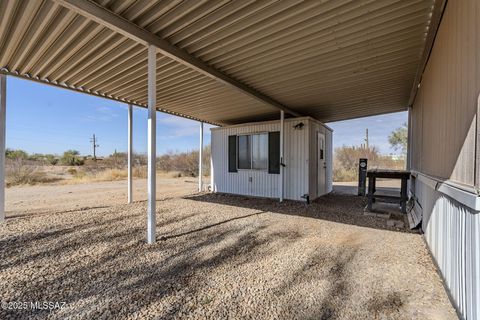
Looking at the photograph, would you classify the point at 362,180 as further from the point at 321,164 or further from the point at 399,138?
the point at 399,138

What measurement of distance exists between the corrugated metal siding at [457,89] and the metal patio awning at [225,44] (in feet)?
1.65

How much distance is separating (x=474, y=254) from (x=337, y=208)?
170 inches

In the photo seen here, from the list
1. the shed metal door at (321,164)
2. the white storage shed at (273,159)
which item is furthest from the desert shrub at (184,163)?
the shed metal door at (321,164)

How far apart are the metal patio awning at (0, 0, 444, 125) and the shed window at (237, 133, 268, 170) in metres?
2.10

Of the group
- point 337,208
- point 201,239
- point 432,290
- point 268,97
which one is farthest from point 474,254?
point 268,97

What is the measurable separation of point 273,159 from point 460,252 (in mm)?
5344

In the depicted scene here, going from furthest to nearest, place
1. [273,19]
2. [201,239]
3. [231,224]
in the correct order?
[231,224] < [201,239] < [273,19]

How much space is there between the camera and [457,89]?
1.97 m

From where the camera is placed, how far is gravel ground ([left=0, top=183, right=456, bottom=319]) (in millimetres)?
1750

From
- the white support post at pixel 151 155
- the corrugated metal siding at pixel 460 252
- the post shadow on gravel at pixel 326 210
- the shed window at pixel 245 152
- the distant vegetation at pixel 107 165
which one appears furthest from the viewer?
the distant vegetation at pixel 107 165

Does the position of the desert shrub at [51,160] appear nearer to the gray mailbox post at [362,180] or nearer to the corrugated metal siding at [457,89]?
the gray mailbox post at [362,180]

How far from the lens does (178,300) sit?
185 cm

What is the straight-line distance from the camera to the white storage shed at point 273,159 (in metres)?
6.53

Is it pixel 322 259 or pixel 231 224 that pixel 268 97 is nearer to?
pixel 231 224
